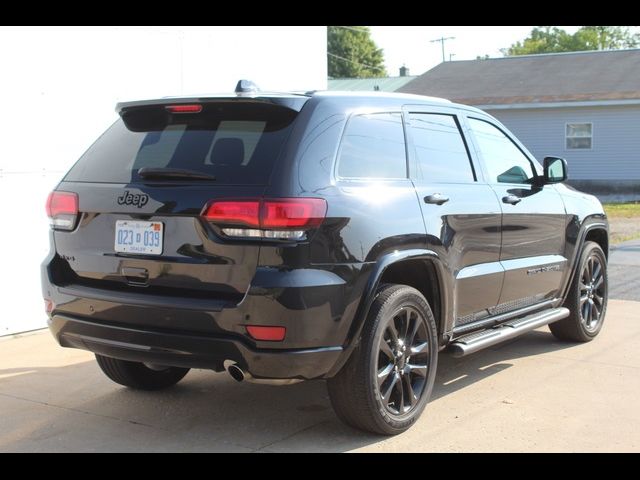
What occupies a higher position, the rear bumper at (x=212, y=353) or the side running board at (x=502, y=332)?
the rear bumper at (x=212, y=353)

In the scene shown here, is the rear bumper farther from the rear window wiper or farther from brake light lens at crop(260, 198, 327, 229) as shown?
the rear window wiper

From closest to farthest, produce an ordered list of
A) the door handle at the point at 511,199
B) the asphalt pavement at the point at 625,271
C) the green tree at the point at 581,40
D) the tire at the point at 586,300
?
the door handle at the point at 511,199
the tire at the point at 586,300
the asphalt pavement at the point at 625,271
the green tree at the point at 581,40

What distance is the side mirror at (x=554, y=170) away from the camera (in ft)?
19.9

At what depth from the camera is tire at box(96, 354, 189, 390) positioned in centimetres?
521

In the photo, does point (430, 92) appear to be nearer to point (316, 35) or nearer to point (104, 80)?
point (316, 35)

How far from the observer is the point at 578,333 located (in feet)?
21.9

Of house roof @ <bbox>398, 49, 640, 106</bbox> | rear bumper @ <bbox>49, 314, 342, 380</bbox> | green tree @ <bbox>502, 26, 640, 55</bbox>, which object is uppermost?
green tree @ <bbox>502, 26, 640, 55</bbox>

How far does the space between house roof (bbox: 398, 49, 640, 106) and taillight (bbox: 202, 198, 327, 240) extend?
76.9ft

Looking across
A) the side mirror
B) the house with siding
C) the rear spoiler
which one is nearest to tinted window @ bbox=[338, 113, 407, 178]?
the rear spoiler

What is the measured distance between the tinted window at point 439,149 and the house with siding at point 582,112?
21623 millimetres

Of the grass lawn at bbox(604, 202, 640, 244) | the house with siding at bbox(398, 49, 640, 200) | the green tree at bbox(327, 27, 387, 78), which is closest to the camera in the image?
the grass lawn at bbox(604, 202, 640, 244)

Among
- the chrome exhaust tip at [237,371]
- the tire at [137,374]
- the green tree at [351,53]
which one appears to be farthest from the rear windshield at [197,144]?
the green tree at [351,53]

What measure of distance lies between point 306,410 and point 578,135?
2337 cm

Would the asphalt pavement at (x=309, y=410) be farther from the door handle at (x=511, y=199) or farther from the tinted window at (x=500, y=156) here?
the tinted window at (x=500, y=156)
